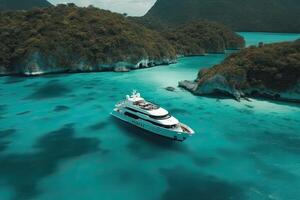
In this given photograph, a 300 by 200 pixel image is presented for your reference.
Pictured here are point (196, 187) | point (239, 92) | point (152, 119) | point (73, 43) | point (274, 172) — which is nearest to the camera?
point (196, 187)

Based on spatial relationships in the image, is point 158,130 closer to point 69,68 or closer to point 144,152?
point 144,152

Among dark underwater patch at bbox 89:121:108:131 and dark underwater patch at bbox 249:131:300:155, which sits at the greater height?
dark underwater patch at bbox 89:121:108:131

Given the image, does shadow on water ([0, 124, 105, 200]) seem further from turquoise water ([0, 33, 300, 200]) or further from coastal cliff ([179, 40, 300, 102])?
coastal cliff ([179, 40, 300, 102])

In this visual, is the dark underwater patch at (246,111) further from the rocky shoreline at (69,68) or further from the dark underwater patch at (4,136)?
the rocky shoreline at (69,68)

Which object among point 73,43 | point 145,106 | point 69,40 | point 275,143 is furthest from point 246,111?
point 69,40

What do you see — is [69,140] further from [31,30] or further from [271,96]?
[31,30]

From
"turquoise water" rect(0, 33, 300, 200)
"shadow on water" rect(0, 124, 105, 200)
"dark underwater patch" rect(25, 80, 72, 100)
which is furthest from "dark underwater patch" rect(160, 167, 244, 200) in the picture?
"dark underwater patch" rect(25, 80, 72, 100)
